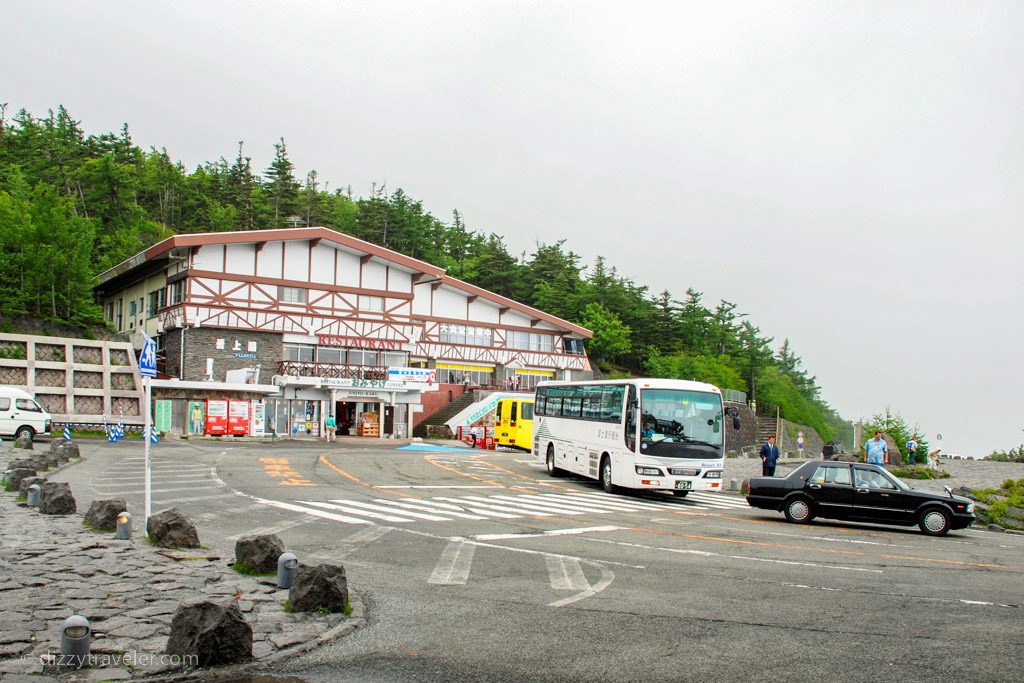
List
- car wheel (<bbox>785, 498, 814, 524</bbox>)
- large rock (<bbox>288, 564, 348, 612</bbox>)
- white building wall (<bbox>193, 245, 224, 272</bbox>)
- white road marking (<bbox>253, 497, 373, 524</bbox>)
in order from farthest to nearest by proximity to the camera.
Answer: white building wall (<bbox>193, 245, 224, 272</bbox>) < car wheel (<bbox>785, 498, 814, 524</bbox>) < white road marking (<bbox>253, 497, 373, 524</bbox>) < large rock (<bbox>288, 564, 348, 612</bbox>)

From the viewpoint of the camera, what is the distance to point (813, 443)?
75250 mm

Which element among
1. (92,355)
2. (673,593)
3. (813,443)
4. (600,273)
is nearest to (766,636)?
(673,593)

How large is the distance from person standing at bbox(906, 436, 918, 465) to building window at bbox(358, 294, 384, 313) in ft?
112

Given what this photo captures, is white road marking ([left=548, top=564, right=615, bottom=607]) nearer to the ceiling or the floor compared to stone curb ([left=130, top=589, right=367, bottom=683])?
nearer to the floor

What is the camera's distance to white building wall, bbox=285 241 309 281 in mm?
52594

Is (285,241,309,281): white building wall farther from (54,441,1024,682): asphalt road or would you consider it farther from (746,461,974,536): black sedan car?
(746,461,974,536): black sedan car

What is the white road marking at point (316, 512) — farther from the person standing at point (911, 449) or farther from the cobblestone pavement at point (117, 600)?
the person standing at point (911, 449)

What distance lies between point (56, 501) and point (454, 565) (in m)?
7.37

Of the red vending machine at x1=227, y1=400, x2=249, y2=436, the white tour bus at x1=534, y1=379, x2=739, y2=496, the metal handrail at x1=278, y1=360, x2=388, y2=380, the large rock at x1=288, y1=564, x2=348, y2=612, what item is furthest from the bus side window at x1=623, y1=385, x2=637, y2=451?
the metal handrail at x1=278, y1=360, x2=388, y2=380

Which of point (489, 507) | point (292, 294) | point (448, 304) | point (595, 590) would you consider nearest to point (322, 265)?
point (292, 294)

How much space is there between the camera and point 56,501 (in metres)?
13.7

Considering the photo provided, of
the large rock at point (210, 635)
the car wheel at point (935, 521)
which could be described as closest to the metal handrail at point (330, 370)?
the car wheel at point (935, 521)

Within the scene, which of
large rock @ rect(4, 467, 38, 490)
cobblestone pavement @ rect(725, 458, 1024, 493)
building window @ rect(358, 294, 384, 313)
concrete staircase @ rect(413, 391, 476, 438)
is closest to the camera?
large rock @ rect(4, 467, 38, 490)

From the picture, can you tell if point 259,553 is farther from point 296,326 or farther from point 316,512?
point 296,326
